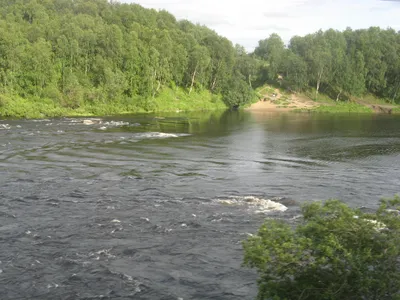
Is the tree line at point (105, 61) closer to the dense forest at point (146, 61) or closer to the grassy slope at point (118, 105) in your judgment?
the dense forest at point (146, 61)

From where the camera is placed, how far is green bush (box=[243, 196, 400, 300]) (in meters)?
11.8

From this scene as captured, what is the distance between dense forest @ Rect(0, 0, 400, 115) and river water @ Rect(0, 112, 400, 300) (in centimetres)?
3550

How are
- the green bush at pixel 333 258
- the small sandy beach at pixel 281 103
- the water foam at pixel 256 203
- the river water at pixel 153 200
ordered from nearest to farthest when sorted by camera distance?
the green bush at pixel 333 258 → the river water at pixel 153 200 → the water foam at pixel 256 203 → the small sandy beach at pixel 281 103

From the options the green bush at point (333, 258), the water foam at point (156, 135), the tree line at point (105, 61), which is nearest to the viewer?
the green bush at point (333, 258)

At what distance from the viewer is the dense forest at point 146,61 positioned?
8331 cm

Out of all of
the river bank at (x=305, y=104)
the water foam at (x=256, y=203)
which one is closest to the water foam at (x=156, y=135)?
the water foam at (x=256, y=203)

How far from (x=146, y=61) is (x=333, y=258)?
89612 mm

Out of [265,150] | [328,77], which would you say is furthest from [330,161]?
[328,77]

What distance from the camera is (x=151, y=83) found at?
319 ft

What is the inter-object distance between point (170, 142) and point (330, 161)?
17989 mm

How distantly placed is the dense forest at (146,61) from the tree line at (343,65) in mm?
284

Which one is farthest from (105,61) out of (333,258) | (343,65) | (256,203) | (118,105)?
(333,258)

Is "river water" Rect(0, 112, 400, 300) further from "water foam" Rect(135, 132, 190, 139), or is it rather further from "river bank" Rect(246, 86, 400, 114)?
"river bank" Rect(246, 86, 400, 114)

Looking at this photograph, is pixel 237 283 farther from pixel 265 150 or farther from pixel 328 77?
pixel 328 77
